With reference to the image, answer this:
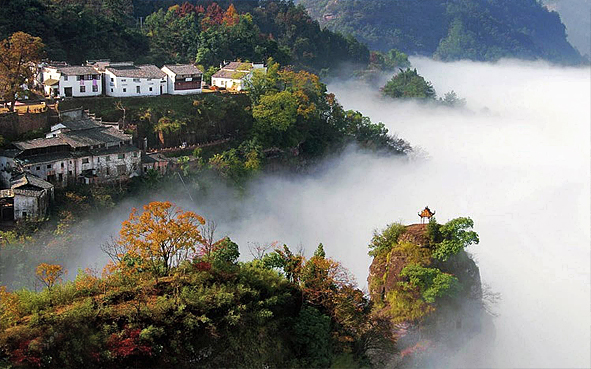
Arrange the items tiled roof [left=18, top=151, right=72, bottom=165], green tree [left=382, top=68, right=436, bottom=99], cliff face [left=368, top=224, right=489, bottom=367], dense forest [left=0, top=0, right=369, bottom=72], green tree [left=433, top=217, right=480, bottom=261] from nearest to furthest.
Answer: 1. cliff face [left=368, top=224, right=489, bottom=367]
2. green tree [left=433, top=217, right=480, bottom=261]
3. tiled roof [left=18, top=151, right=72, bottom=165]
4. dense forest [left=0, top=0, right=369, bottom=72]
5. green tree [left=382, top=68, right=436, bottom=99]

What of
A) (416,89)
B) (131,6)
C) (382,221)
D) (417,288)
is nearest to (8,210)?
(417,288)

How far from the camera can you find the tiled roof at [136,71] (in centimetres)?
3497

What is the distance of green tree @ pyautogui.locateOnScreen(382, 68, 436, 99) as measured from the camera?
71312 millimetres

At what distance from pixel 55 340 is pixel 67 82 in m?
20.4

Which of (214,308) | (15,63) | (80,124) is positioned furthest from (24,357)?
(15,63)

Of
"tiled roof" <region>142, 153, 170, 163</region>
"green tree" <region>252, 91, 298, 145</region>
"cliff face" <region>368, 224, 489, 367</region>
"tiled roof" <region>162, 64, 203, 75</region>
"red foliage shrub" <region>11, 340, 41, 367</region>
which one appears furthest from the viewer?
"green tree" <region>252, 91, 298, 145</region>

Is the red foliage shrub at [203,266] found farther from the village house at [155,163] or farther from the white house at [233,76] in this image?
the white house at [233,76]

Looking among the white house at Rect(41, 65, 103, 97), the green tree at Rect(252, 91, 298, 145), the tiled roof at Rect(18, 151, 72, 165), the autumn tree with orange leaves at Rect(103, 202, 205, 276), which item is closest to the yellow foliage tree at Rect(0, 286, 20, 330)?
the autumn tree with orange leaves at Rect(103, 202, 205, 276)

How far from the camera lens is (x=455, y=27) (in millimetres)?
125188

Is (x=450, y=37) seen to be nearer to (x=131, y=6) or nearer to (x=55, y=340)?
(x=131, y=6)

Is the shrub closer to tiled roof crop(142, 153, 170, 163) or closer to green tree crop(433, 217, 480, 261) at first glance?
green tree crop(433, 217, 480, 261)

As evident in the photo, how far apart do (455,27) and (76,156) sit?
4292 inches

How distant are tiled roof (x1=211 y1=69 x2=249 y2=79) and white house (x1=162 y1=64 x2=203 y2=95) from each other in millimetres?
4114

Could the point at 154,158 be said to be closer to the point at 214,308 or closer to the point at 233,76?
the point at 233,76
